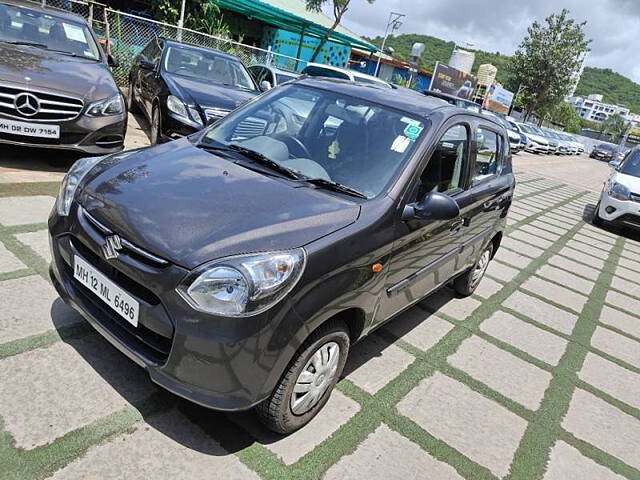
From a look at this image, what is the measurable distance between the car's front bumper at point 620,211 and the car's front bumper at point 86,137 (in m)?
8.77

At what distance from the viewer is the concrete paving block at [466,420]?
2715mm

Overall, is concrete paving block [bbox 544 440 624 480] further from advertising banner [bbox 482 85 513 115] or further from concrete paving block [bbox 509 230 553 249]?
advertising banner [bbox 482 85 513 115]

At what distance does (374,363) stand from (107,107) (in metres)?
3.89

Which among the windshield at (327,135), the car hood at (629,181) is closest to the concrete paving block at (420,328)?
the windshield at (327,135)

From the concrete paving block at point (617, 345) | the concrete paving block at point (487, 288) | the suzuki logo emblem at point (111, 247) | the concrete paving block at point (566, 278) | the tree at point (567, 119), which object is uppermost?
the tree at point (567, 119)

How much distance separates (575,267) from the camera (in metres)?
6.80

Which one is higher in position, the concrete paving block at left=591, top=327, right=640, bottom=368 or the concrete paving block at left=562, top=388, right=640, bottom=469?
the concrete paving block at left=591, top=327, right=640, bottom=368

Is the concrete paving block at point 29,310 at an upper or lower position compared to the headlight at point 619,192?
lower

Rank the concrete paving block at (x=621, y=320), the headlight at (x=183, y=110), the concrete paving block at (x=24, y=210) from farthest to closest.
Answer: the headlight at (x=183, y=110) < the concrete paving block at (x=621, y=320) < the concrete paving block at (x=24, y=210)

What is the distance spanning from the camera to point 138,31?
1218cm

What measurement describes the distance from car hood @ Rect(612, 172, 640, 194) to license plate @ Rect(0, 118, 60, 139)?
9420 millimetres

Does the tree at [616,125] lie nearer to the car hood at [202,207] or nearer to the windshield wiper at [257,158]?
the windshield wiper at [257,158]

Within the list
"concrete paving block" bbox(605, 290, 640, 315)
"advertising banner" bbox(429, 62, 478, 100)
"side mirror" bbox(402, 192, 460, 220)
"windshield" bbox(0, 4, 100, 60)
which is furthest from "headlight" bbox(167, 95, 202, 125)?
"advertising banner" bbox(429, 62, 478, 100)

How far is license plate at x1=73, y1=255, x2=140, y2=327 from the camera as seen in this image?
212cm
